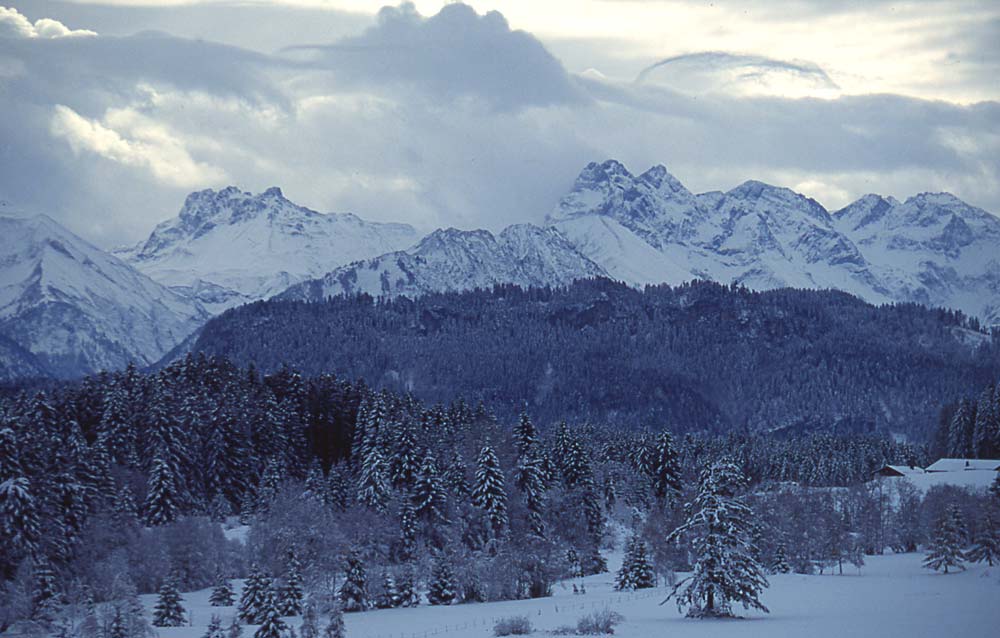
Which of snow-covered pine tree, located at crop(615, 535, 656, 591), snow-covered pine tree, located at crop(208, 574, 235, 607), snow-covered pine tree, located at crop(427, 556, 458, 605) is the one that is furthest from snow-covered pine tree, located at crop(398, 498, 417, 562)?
snow-covered pine tree, located at crop(208, 574, 235, 607)

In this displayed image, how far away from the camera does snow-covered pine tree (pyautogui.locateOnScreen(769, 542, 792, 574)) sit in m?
115

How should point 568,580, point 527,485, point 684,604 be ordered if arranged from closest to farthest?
1. point 684,604
2. point 568,580
3. point 527,485

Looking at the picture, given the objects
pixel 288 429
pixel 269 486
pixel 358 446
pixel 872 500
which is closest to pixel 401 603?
pixel 269 486

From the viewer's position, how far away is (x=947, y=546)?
10769 centimetres

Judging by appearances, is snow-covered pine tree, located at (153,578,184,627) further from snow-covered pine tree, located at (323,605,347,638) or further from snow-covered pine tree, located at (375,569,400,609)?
snow-covered pine tree, located at (323,605,347,638)

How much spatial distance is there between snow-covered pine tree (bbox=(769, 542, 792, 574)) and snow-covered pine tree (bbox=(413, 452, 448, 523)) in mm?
29645

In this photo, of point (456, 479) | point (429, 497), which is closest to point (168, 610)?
point (429, 497)

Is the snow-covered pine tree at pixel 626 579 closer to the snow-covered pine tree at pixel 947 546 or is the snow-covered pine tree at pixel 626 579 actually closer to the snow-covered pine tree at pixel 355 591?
the snow-covered pine tree at pixel 355 591

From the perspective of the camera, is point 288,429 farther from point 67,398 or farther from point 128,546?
point 128,546

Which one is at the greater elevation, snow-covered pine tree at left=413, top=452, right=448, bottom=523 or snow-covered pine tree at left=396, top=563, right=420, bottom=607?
snow-covered pine tree at left=413, top=452, right=448, bottom=523

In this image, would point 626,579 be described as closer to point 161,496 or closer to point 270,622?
point 270,622

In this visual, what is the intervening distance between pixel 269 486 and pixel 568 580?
31.5m

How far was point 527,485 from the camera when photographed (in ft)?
400

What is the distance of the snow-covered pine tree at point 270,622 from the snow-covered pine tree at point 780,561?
53.8 m
